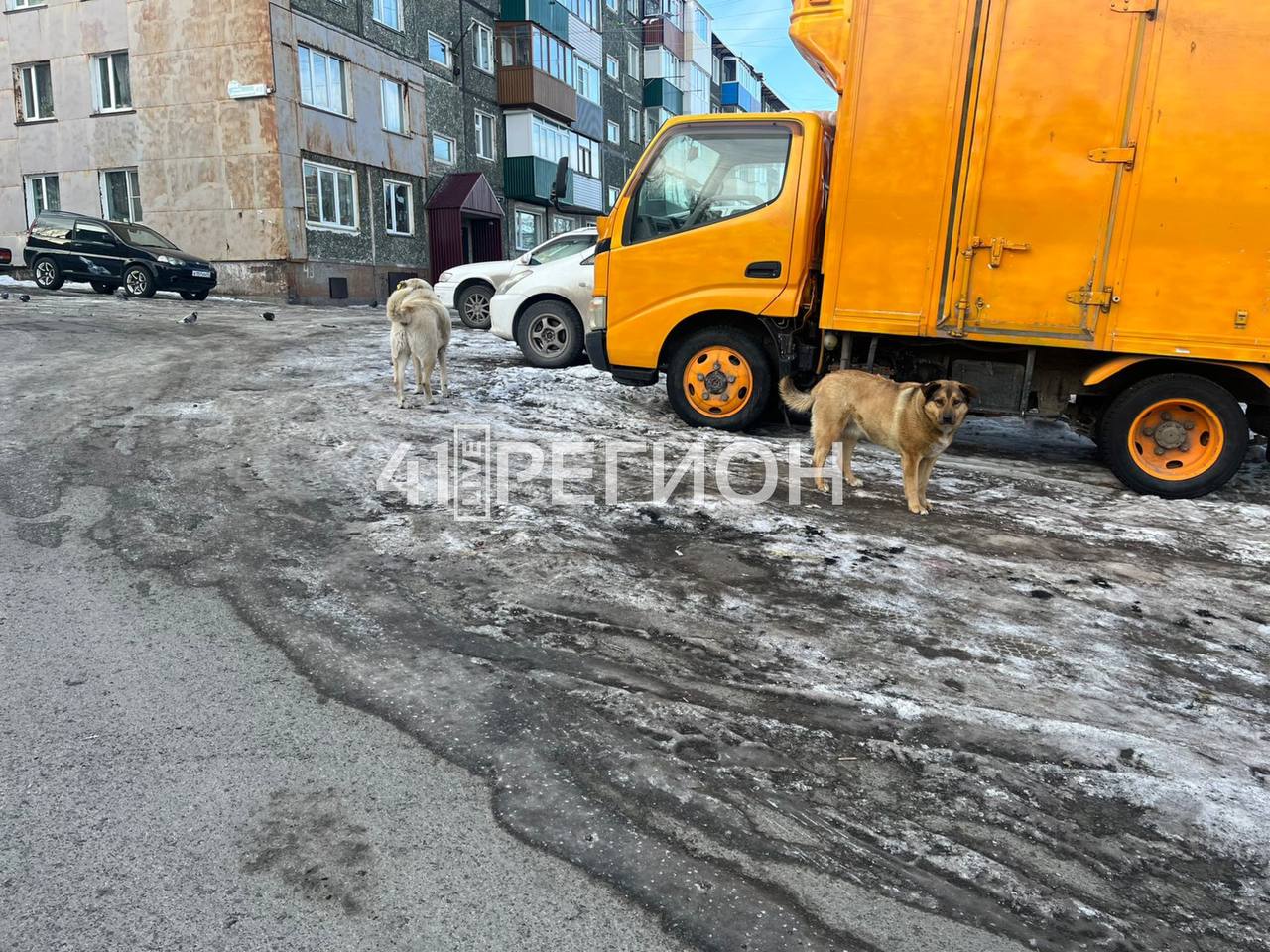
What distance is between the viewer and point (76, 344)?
10672 millimetres

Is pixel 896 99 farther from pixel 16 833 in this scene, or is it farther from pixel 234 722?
pixel 16 833

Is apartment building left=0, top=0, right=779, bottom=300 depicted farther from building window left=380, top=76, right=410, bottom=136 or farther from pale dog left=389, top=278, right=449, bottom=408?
pale dog left=389, top=278, right=449, bottom=408

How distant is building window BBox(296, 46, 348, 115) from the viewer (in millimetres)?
21312

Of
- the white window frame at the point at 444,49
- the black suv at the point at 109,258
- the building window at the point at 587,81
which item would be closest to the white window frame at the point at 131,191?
the black suv at the point at 109,258

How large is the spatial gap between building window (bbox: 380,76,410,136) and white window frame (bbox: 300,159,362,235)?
2427 mm

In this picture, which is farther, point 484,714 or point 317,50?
point 317,50

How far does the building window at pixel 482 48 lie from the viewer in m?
28.8

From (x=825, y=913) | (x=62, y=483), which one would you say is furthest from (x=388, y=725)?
(x=62, y=483)

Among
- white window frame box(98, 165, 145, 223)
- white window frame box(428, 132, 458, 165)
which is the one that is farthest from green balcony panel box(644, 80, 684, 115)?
white window frame box(98, 165, 145, 223)

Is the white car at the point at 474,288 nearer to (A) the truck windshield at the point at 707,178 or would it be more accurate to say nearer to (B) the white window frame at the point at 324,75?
(A) the truck windshield at the point at 707,178

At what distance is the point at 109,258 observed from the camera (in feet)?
60.2

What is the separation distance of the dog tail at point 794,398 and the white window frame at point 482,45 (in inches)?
1049

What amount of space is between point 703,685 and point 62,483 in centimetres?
468

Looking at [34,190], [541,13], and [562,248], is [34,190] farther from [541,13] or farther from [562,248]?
[562,248]
